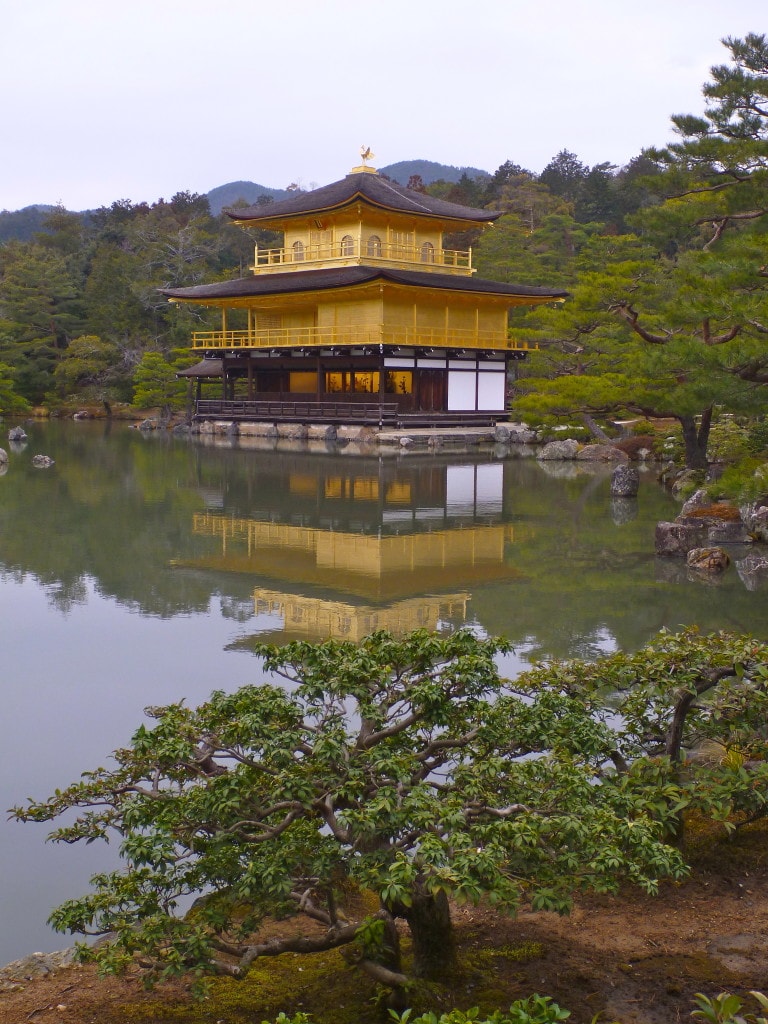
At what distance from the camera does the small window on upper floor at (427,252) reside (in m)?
32.4

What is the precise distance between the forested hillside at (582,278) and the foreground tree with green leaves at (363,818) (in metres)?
7.53

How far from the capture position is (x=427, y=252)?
107ft

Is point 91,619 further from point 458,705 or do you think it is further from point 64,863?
point 458,705

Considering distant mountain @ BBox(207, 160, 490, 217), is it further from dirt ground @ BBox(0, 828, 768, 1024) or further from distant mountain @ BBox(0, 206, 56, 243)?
dirt ground @ BBox(0, 828, 768, 1024)

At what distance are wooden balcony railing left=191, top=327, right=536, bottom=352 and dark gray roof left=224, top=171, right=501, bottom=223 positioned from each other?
3.77 metres

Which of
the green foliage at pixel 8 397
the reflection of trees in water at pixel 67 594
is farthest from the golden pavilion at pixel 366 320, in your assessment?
the reflection of trees in water at pixel 67 594

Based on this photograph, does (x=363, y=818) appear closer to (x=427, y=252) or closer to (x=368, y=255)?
(x=368, y=255)

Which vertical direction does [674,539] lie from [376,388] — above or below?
below

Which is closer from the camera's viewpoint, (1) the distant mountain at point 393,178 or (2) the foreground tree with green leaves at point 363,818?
(2) the foreground tree with green leaves at point 363,818

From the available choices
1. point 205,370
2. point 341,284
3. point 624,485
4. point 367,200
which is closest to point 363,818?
point 624,485

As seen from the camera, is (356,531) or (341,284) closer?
(356,531)

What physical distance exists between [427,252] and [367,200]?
3.90 meters

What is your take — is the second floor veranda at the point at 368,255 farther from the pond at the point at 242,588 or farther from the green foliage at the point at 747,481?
the green foliage at the point at 747,481

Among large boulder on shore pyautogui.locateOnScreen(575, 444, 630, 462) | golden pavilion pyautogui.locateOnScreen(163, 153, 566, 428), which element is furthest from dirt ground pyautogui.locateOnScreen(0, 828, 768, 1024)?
golden pavilion pyautogui.locateOnScreen(163, 153, 566, 428)
